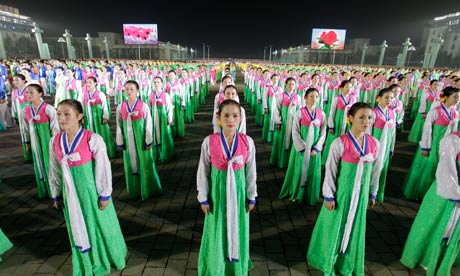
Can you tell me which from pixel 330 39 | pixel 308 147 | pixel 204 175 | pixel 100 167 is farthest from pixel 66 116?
pixel 330 39

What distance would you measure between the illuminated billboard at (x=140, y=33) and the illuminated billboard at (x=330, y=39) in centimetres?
2515

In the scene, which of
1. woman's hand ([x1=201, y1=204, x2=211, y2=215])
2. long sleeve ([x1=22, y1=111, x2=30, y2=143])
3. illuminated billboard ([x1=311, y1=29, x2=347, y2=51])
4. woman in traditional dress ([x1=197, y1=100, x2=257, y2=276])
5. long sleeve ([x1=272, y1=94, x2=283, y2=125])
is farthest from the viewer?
illuminated billboard ([x1=311, y1=29, x2=347, y2=51])

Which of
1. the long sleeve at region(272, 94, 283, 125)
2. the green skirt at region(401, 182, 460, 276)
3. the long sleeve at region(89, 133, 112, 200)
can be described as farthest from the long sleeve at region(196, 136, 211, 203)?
the long sleeve at region(272, 94, 283, 125)

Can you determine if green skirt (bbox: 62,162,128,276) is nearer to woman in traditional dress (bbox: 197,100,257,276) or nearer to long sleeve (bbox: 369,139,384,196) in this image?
woman in traditional dress (bbox: 197,100,257,276)

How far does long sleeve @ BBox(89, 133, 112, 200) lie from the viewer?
283 cm

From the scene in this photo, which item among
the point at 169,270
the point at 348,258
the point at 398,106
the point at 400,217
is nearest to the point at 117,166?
the point at 169,270

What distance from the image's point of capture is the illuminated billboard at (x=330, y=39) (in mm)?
42188

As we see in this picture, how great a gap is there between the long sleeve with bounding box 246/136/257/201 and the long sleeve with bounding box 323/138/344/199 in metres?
0.77

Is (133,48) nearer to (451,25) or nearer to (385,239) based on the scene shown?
(385,239)

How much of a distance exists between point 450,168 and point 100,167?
352 centimetres

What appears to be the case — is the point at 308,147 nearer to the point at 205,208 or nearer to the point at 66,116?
the point at 205,208

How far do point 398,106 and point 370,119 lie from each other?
13.6ft

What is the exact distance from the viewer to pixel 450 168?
106 inches

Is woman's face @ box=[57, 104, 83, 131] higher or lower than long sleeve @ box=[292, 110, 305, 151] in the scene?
higher
